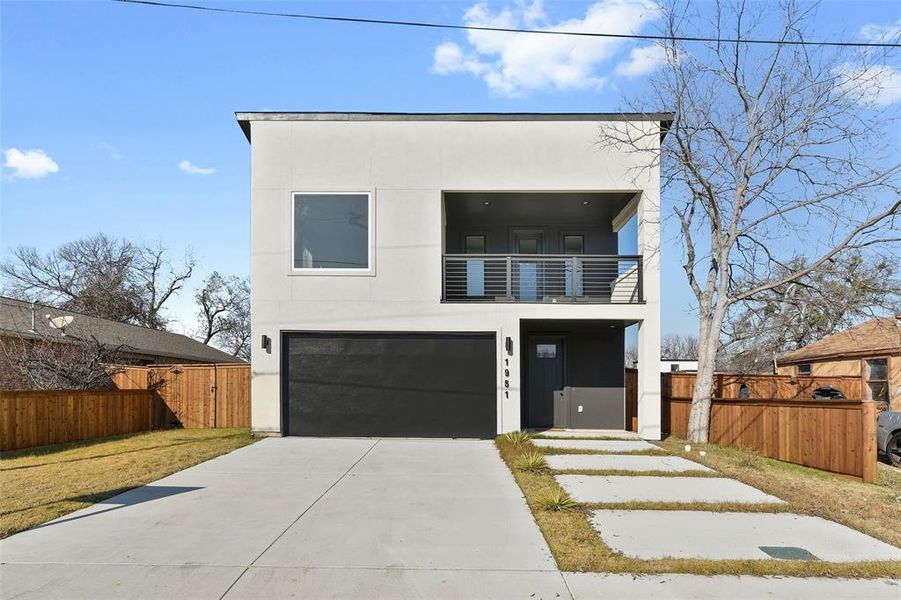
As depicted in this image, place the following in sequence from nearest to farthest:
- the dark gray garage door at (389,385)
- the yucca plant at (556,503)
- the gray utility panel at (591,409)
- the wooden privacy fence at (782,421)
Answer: the yucca plant at (556,503), the wooden privacy fence at (782,421), the dark gray garage door at (389,385), the gray utility panel at (591,409)

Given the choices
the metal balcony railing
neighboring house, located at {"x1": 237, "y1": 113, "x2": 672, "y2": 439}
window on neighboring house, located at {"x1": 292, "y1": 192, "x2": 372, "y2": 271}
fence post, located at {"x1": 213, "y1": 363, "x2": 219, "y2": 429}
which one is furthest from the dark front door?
fence post, located at {"x1": 213, "y1": 363, "x2": 219, "y2": 429}

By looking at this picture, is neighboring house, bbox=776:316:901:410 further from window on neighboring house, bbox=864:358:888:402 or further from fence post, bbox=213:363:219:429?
fence post, bbox=213:363:219:429

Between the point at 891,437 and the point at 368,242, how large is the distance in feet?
38.3

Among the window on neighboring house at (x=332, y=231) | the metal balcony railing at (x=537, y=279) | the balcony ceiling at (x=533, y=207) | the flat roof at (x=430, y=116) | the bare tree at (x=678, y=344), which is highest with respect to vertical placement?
the flat roof at (x=430, y=116)

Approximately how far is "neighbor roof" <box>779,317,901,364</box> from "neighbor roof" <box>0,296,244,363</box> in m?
23.1

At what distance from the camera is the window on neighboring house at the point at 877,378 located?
18.4 m

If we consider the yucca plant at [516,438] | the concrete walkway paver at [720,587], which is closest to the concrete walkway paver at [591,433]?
the yucca plant at [516,438]

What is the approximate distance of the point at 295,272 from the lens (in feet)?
40.1

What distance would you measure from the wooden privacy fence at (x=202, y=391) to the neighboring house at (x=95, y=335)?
209cm

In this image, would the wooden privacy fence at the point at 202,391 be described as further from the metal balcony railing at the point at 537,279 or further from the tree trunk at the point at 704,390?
the tree trunk at the point at 704,390

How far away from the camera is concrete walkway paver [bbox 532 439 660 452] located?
10914mm

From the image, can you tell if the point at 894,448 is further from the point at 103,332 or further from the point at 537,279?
the point at 103,332

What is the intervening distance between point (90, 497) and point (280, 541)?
3.17 m

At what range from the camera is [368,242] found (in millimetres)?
12320
